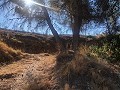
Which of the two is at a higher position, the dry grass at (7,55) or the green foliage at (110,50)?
the green foliage at (110,50)

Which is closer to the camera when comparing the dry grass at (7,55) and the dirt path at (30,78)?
the dirt path at (30,78)

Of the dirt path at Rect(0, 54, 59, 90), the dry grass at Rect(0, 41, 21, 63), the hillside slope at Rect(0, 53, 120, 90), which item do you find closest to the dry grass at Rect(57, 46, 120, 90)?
the hillside slope at Rect(0, 53, 120, 90)

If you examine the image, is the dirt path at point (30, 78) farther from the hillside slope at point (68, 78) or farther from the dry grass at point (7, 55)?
the dry grass at point (7, 55)

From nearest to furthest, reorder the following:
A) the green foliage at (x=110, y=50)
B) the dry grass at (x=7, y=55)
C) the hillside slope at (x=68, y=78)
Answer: the hillside slope at (x=68, y=78), the green foliage at (x=110, y=50), the dry grass at (x=7, y=55)

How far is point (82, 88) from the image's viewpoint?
437 inches

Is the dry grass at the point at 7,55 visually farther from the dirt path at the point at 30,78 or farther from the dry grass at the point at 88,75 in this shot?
the dry grass at the point at 88,75

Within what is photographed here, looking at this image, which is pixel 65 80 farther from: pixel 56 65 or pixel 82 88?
pixel 56 65

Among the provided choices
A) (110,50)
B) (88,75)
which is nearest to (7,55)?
(110,50)

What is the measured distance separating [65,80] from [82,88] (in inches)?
30.8

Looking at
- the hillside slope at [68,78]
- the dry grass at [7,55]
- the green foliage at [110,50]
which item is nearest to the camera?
the hillside slope at [68,78]

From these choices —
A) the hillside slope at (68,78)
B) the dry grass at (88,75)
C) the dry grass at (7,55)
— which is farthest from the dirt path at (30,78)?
the dry grass at (7,55)

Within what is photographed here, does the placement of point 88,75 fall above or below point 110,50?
below

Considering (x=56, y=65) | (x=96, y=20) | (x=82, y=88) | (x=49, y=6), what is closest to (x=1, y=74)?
(x=56, y=65)

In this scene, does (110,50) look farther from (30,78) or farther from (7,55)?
(30,78)
